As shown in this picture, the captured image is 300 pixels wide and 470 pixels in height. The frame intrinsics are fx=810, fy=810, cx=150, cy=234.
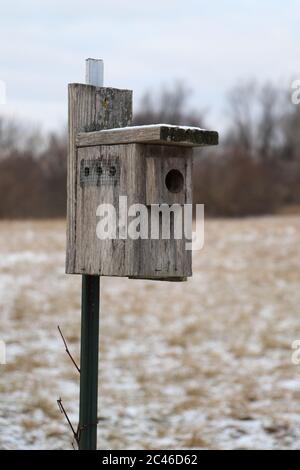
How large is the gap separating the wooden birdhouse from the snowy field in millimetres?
2570

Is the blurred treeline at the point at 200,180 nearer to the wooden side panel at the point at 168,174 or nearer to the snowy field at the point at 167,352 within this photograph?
the snowy field at the point at 167,352

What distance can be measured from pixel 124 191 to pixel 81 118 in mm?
420

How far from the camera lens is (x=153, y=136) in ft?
11.2

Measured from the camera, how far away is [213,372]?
836cm

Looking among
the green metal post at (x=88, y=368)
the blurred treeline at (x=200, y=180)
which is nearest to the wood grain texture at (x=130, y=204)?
the green metal post at (x=88, y=368)

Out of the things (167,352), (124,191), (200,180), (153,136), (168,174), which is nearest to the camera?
(153,136)

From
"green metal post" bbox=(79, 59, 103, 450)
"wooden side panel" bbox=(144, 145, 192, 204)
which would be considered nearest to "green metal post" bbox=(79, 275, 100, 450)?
"green metal post" bbox=(79, 59, 103, 450)

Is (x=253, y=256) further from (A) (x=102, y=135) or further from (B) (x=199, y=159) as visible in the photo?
(B) (x=199, y=159)

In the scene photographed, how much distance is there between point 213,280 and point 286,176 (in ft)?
62.4

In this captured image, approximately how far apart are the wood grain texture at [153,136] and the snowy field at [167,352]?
2.86 meters

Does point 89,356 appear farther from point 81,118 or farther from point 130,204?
point 81,118

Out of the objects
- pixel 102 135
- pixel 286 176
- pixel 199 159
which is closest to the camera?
pixel 102 135

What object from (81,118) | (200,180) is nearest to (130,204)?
(81,118)

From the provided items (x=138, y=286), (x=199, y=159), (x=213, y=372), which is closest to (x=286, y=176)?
(x=199, y=159)
